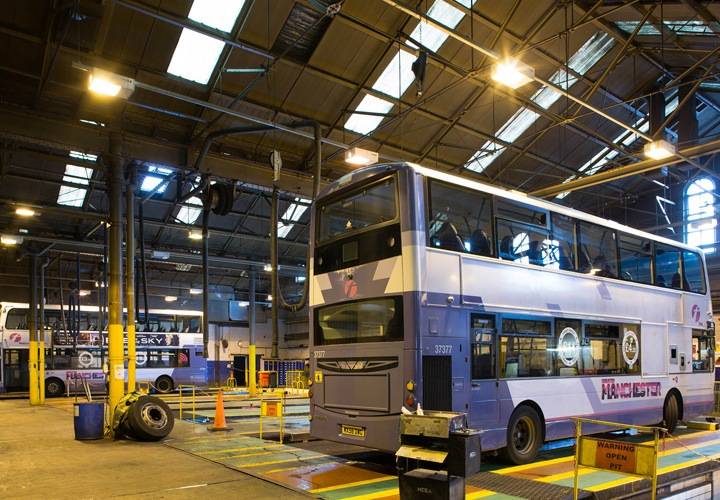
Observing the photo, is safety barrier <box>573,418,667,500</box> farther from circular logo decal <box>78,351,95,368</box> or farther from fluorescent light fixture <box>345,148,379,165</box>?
circular logo decal <box>78,351,95,368</box>

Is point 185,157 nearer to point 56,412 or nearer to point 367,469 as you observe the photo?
point 56,412

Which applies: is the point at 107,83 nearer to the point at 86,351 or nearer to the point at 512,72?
the point at 512,72

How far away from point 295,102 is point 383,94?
2.85 metres

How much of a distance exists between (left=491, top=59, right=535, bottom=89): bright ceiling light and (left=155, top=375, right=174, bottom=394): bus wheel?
84.4 feet

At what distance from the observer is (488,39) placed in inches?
718

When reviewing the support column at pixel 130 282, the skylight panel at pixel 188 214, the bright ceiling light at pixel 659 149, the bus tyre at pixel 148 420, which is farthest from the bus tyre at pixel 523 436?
the skylight panel at pixel 188 214

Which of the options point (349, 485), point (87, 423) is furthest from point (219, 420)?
point (349, 485)

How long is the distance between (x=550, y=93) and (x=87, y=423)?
1815cm

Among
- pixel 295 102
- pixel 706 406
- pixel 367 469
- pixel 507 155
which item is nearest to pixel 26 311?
pixel 295 102

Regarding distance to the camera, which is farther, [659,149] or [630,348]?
[659,149]

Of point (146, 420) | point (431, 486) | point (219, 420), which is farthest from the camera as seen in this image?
point (219, 420)

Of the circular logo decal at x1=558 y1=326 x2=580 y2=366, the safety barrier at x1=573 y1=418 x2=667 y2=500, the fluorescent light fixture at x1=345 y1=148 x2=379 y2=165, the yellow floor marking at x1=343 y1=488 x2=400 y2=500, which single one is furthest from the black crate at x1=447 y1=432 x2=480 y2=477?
the fluorescent light fixture at x1=345 y1=148 x2=379 y2=165

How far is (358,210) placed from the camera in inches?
373

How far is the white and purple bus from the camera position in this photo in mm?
29578
